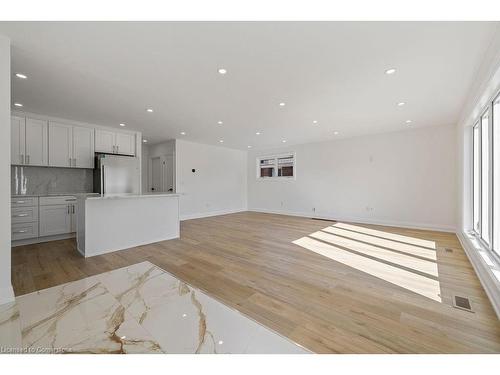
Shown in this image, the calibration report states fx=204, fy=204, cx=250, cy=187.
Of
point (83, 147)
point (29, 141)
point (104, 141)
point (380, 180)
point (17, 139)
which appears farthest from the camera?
point (380, 180)

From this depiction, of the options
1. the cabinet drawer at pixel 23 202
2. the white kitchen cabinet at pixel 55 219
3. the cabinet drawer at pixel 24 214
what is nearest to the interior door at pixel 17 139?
the cabinet drawer at pixel 23 202

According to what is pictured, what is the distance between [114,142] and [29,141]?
1.46 metres

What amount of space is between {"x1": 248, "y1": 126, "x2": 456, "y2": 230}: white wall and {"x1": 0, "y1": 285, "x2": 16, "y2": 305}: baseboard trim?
6727 millimetres

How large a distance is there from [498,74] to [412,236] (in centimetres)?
337

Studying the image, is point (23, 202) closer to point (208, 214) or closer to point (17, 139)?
point (17, 139)

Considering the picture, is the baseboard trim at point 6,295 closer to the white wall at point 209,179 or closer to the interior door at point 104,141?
the interior door at point 104,141

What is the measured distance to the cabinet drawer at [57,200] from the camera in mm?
4004

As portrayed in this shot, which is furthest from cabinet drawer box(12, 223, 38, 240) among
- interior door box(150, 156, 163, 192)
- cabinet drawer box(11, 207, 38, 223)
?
interior door box(150, 156, 163, 192)

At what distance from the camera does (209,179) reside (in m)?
7.42

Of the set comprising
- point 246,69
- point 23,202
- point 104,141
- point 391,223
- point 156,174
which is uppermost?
point 246,69

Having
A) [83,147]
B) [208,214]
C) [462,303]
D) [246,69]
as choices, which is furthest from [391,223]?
[83,147]

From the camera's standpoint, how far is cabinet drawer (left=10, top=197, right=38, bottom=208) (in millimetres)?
3693

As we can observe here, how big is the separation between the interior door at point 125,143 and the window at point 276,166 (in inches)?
184
